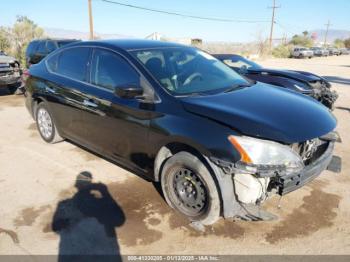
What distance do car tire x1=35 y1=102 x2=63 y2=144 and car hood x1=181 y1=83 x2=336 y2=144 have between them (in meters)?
2.92

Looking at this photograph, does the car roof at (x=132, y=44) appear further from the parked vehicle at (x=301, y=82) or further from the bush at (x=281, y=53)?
the bush at (x=281, y=53)

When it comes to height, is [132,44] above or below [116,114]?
above

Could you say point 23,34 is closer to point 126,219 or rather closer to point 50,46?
point 50,46

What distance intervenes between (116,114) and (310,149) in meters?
2.15

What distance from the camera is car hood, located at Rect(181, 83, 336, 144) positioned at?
9.00 ft

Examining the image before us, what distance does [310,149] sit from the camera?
10.6 feet

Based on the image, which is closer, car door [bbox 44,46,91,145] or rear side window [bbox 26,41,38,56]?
car door [bbox 44,46,91,145]

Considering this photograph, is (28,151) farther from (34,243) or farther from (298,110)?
(298,110)

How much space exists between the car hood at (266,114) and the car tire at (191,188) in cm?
50

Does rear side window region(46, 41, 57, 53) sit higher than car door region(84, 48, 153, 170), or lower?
higher

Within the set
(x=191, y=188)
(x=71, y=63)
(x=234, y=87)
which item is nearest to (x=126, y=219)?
(x=191, y=188)

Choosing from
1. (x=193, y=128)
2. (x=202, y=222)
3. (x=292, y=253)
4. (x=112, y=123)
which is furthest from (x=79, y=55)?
(x=292, y=253)

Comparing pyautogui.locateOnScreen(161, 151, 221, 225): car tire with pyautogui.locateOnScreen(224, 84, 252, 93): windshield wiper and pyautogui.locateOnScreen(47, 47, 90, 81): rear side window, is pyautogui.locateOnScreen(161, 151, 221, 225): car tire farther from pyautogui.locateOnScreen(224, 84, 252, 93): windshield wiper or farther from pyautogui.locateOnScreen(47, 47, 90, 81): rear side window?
pyautogui.locateOnScreen(47, 47, 90, 81): rear side window

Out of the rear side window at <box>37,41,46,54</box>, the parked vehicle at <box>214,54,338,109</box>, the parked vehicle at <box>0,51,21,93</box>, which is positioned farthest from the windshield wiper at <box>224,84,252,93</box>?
the rear side window at <box>37,41,46,54</box>
